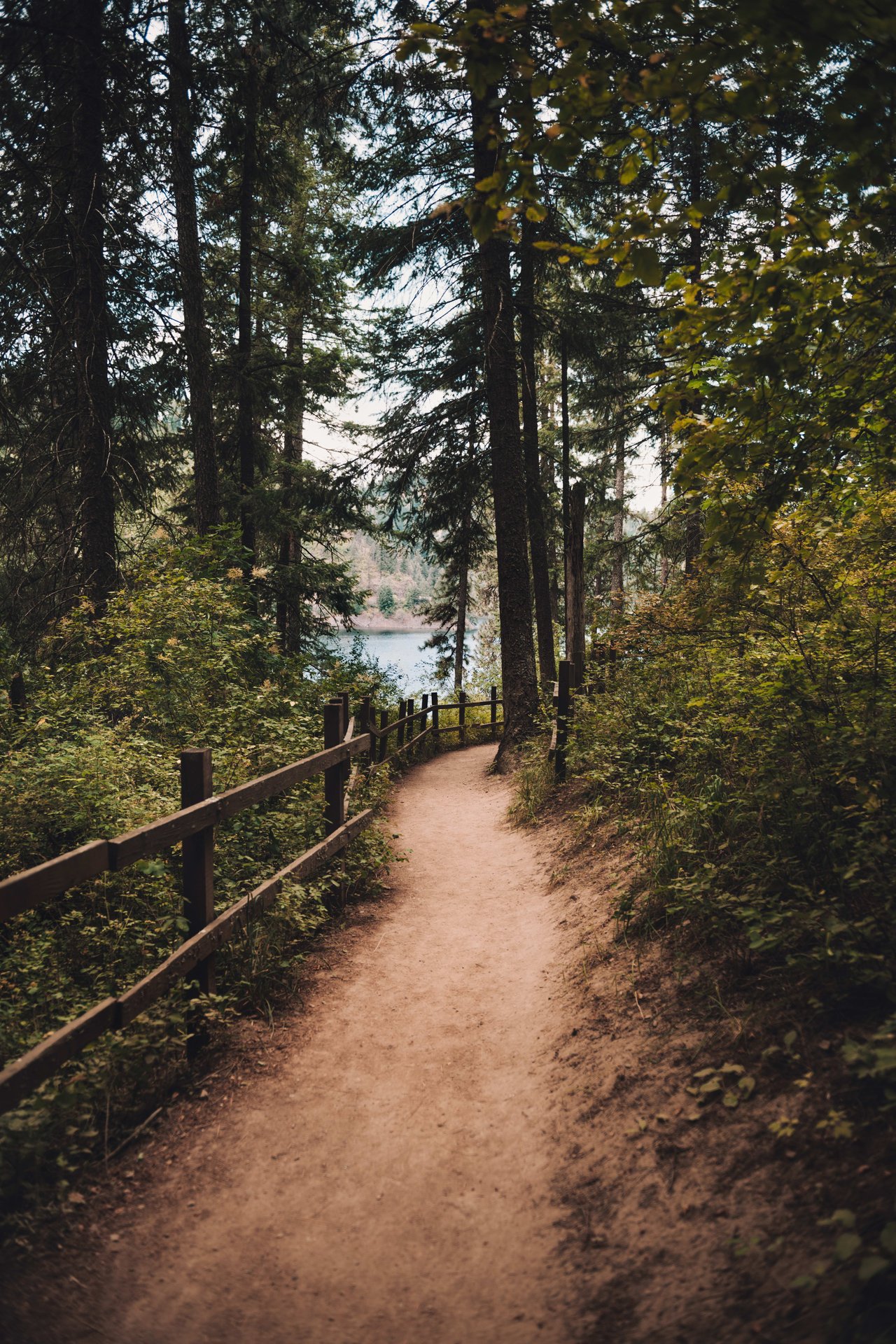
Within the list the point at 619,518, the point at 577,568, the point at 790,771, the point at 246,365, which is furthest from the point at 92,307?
the point at 619,518

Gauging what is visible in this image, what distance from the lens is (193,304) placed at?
36.1 ft

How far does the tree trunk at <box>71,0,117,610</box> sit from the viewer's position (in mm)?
8523

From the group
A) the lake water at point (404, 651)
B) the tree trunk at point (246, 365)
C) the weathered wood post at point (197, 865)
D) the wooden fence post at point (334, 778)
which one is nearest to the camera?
the weathered wood post at point (197, 865)

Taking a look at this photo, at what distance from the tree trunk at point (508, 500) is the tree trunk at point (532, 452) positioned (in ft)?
5.08

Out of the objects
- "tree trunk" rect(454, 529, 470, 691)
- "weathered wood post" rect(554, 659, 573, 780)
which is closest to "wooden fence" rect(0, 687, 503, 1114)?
"weathered wood post" rect(554, 659, 573, 780)

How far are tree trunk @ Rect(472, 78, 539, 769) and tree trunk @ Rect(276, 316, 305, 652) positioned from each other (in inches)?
190

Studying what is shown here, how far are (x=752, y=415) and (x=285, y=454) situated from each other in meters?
17.9

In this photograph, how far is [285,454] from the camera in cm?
1991

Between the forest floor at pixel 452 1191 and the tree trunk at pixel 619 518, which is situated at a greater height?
the tree trunk at pixel 619 518

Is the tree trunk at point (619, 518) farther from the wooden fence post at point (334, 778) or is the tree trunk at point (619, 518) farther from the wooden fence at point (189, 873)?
the wooden fence at point (189, 873)

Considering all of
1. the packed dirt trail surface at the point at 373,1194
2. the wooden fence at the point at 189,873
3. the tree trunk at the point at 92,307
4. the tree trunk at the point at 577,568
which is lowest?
the packed dirt trail surface at the point at 373,1194

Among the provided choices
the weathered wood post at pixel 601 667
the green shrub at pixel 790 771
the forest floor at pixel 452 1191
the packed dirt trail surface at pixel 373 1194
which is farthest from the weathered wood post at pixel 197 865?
the weathered wood post at pixel 601 667

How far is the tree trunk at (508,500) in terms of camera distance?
11773 mm

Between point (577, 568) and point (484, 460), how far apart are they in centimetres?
480
